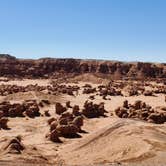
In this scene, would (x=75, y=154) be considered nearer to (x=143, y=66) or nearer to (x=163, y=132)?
(x=163, y=132)

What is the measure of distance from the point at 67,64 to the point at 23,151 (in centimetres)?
7379

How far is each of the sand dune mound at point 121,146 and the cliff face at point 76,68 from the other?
6226 cm

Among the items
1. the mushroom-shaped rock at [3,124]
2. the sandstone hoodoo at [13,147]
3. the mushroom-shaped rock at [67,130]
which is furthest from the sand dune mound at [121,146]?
the mushroom-shaped rock at [3,124]

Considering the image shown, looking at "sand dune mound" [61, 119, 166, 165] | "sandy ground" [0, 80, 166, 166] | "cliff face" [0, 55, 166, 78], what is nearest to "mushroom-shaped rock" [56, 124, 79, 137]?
"sandy ground" [0, 80, 166, 166]

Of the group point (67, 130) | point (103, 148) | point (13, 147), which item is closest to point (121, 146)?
point (103, 148)

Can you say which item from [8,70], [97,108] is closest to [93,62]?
[8,70]

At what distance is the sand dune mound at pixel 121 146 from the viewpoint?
1688 centimetres

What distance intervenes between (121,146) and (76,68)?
7329 cm

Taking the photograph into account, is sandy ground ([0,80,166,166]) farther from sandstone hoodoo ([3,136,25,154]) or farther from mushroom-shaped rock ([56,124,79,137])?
mushroom-shaped rock ([56,124,79,137])

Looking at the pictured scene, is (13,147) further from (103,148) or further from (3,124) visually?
(3,124)

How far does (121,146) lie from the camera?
18.1m

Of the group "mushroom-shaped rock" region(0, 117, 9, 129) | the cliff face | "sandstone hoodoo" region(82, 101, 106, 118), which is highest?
the cliff face

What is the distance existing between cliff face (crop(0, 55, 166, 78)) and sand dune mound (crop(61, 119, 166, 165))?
204 feet

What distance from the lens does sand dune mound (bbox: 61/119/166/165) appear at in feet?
55.4
